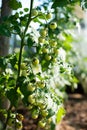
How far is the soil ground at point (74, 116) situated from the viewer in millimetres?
3613

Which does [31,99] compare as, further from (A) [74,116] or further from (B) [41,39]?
(A) [74,116]

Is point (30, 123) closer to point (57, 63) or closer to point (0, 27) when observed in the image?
point (57, 63)

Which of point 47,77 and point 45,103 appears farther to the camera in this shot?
point 47,77

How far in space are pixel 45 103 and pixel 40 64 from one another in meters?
0.30

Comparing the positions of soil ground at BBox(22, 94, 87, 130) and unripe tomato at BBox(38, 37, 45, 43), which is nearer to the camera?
unripe tomato at BBox(38, 37, 45, 43)

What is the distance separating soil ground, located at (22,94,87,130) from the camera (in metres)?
3.61

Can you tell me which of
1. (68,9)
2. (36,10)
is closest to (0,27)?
(36,10)

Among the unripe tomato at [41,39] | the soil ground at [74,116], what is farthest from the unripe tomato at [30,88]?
A: the soil ground at [74,116]

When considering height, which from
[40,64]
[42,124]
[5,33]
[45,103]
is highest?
[5,33]

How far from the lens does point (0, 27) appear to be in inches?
74.9

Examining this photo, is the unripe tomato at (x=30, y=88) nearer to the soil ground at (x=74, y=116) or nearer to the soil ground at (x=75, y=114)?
the soil ground at (x=74, y=116)

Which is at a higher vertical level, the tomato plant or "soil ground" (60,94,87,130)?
the tomato plant

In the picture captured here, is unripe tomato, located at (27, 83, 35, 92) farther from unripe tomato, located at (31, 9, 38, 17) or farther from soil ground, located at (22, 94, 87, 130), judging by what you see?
soil ground, located at (22, 94, 87, 130)

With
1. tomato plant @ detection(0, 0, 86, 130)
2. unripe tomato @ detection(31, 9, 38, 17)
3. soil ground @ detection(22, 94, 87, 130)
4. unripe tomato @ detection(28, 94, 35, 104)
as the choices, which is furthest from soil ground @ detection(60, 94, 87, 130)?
unripe tomato @ detection(31, 9, 38, 17)
